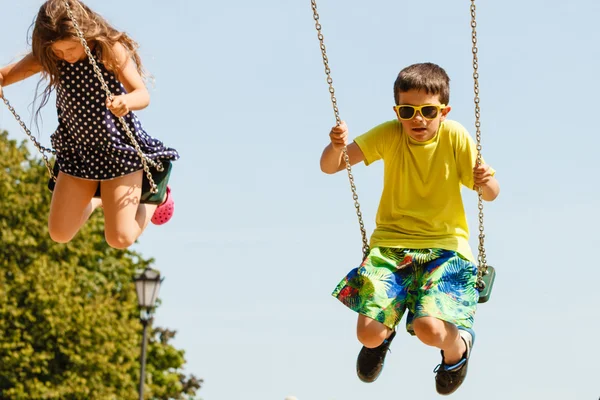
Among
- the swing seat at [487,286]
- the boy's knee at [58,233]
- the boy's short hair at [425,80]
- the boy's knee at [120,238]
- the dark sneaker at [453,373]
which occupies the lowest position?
the dark sneaker at [453,373]

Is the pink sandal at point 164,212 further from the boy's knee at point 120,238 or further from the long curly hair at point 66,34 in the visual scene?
the long curly hair at point 66,34

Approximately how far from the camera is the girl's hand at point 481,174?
8328mm

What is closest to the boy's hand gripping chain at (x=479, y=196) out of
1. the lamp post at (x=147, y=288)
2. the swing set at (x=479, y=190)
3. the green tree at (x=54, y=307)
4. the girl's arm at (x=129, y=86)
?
the swing set at (x=479, y=190)

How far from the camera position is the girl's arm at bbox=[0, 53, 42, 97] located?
9.05 meters

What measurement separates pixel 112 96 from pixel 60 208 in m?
1.34

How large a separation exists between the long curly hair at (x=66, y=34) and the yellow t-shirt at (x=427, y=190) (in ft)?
6.84

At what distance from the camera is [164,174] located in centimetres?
959

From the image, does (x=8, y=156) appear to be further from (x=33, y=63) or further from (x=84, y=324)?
(x=33, y=63)

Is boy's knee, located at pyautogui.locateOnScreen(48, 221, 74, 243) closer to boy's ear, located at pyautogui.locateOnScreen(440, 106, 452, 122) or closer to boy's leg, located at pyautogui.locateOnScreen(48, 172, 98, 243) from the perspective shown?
boy's leg, located at pyautogui.locateOnScreen(48, 172, 98, 243)

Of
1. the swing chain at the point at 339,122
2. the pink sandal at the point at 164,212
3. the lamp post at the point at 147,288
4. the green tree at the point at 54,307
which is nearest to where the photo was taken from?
the swing chain at the point at 339,122

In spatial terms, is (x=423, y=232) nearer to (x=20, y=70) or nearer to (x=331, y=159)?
(x=331, y=159)

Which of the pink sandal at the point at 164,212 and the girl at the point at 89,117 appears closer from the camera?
the girl at the point at 89,117

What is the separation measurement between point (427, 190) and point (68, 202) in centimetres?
288

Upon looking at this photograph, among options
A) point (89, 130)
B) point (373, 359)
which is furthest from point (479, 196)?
point (89, 130)
